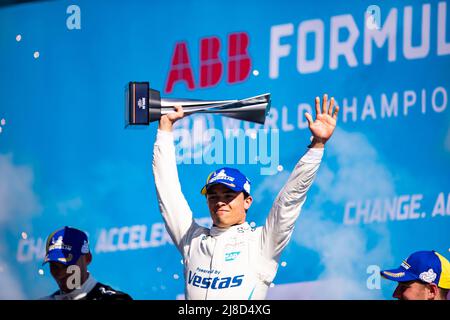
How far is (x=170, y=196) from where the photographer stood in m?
4.93

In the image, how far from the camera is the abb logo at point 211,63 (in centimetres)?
601

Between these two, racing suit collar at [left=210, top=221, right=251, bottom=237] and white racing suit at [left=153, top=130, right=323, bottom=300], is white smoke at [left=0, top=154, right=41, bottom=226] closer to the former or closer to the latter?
white racing suit at [left=153, top=130, right=323, bottom=300]

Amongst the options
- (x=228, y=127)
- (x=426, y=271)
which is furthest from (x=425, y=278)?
(x=228, y=127)

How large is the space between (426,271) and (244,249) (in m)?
0.83

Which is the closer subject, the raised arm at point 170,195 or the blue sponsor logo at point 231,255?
the blue sponsor logo at point 231,255

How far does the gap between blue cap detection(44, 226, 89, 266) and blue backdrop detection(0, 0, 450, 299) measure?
92 cm

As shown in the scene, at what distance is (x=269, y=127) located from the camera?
5.95 meters

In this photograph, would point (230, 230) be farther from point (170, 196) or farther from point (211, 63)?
point (211, 63)

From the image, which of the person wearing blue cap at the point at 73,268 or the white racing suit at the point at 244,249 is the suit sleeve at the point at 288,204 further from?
the person wearing blue cap at the point at 73,268

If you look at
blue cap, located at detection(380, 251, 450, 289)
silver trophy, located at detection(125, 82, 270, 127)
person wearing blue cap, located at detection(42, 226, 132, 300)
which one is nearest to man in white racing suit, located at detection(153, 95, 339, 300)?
silver trophy, located at detection(125, 82, 270, 127)

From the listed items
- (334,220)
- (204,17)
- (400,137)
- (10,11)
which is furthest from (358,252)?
(10,11)

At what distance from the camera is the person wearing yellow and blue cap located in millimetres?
4512

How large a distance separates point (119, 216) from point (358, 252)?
1.40 m

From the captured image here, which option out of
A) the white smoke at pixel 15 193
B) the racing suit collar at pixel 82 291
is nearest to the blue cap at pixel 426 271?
the racing suit collar at pixel 82 291
